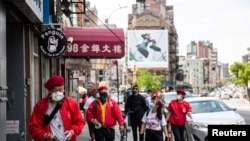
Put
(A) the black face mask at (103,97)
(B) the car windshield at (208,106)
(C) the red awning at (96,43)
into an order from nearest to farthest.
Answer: (A) the black face mask at (103,97)
(B) the car windshield at (208,106)
(C) the red awning at (96,43)

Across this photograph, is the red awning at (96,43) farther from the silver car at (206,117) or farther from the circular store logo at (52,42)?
the circular store logo at (52,42)

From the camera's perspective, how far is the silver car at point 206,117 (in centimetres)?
1573

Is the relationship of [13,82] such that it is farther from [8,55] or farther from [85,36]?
[85,36]

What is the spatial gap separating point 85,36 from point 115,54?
127cm

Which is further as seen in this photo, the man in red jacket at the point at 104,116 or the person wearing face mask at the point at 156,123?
the person wearing face mask at the point at 156,123

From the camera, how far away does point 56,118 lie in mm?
7559

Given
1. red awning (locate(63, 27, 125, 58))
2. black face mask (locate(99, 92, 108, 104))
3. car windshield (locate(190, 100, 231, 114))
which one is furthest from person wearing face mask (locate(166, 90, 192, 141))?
red awning (locate(63, 27, 125, 58))

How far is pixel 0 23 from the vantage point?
9.55 metres

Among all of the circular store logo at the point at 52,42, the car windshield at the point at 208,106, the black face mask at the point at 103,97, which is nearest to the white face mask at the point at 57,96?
the black face mask at the point at 103,97

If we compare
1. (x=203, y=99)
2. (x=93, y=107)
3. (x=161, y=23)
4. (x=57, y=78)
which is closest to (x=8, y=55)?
(x=93, y=107)

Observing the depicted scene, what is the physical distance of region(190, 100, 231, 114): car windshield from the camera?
17.8 metres

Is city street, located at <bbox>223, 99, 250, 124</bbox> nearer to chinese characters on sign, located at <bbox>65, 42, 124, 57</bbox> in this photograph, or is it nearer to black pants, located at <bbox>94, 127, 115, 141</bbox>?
chinese characters on sign, located at <bbox>65, 42, 124, 57</bbox>

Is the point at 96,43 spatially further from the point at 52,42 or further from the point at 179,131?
the point at 179,131

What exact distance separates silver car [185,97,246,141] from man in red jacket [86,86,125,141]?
414cm
